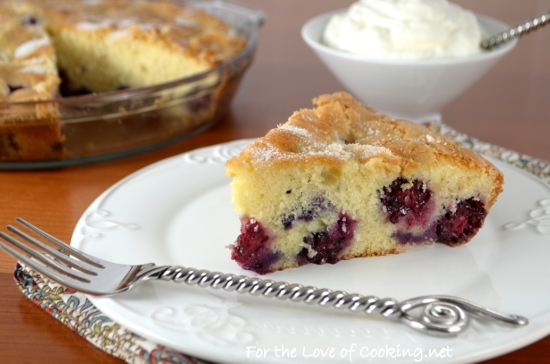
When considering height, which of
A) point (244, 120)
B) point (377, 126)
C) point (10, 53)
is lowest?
point (244, 120)

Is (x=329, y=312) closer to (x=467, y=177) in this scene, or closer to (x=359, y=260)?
(x=359, y=260)

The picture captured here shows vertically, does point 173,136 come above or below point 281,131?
below

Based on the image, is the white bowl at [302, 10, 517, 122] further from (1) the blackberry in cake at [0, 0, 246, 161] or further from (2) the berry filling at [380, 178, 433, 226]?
(2) the berry filling at [380, 178, 433, 226]

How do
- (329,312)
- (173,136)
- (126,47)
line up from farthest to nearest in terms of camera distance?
(126,47), (173,136), (329,312)

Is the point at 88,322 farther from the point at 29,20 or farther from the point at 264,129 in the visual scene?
the point at 29,20

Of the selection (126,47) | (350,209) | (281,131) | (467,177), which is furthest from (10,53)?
(467,177)

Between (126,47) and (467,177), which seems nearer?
(467,177)

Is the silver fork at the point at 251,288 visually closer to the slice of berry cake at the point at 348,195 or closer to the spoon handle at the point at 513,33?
the slice of berry cake at the point at 348,195
